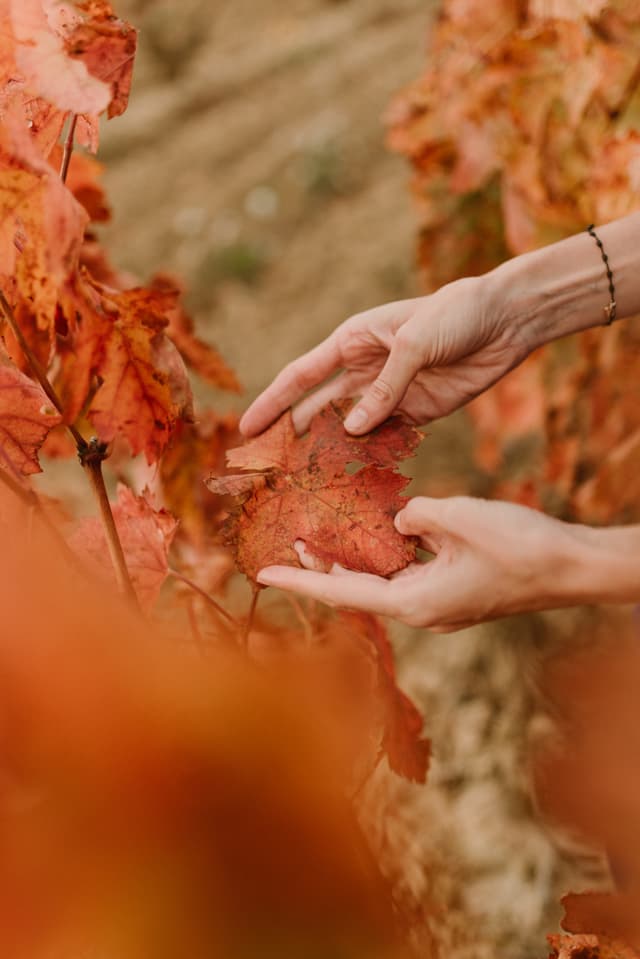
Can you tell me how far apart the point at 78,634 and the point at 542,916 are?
2.58ft

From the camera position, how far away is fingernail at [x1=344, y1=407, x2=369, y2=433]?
0.74 meters

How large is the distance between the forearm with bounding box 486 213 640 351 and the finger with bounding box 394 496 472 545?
11.5 inches

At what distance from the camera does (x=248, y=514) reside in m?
0.71

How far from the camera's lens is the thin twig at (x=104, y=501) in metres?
0.65

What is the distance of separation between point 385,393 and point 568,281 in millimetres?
324

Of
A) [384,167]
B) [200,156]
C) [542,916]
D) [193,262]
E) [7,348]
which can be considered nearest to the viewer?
[7,348]

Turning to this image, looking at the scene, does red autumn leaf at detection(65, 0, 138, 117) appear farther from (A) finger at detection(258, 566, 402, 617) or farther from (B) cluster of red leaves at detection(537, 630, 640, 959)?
(B) cluster of red leaves at detection(537, 630, 640, 959)

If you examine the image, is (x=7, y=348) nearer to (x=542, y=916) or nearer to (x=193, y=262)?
(x=542, y=916)

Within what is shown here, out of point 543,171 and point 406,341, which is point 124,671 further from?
point 543,171

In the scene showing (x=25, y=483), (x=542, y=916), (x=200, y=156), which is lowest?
(x=542, y=916)

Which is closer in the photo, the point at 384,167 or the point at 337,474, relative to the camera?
the point at 337,474

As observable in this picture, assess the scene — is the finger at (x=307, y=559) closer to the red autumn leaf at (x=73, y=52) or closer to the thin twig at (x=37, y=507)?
the thin twig at (x=37, y=507)

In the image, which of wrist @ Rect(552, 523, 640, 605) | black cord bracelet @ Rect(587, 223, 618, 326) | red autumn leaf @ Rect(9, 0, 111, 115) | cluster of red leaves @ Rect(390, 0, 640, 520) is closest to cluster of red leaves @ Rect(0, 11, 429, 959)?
red autumn leaf @ Rect(9, 0, 111, 115)

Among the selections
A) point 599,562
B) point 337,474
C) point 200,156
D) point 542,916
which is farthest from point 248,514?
point 200,156
